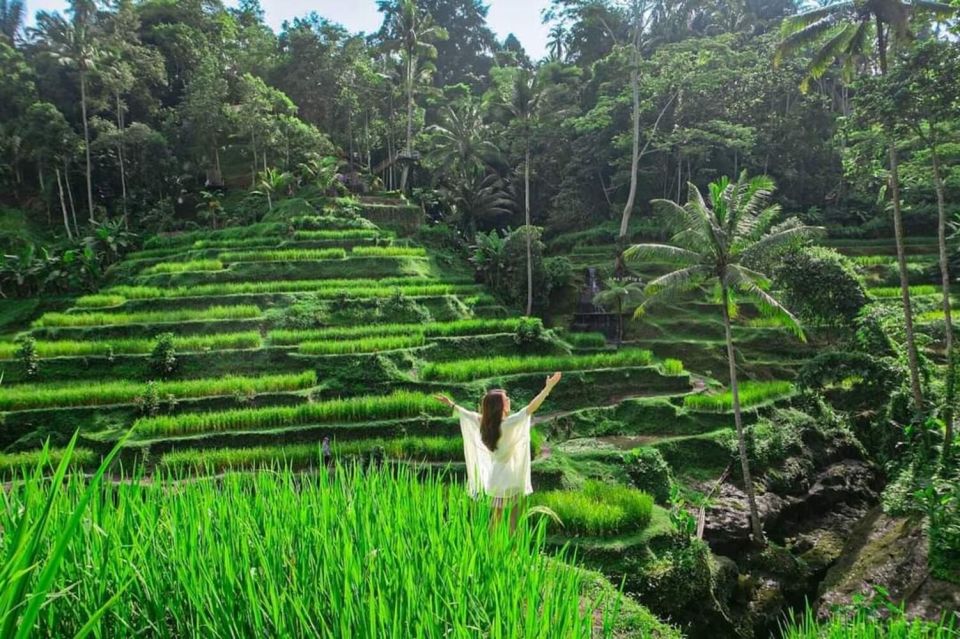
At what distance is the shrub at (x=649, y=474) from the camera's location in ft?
34.7

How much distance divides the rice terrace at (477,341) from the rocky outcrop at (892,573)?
7 centimetres

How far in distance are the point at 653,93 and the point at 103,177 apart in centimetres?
2773

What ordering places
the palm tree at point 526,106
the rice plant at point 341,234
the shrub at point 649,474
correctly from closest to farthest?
the shrub at point 649,474, the palm tree at point 526,106, the rice plant at point 341,234

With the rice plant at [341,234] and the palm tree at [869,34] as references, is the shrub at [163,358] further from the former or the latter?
the palm tree at [869,34]

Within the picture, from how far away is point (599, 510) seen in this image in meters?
8.70

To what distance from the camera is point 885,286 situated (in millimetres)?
21125

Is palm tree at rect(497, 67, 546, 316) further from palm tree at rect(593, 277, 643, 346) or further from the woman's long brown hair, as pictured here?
the woman's long brown hair

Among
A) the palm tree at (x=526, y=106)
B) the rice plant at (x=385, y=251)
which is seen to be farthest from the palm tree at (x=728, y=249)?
the rice plant at (x=385, y=251)

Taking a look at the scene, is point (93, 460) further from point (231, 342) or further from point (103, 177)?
point (103, 177)

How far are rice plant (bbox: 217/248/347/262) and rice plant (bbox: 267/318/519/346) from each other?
462 cm

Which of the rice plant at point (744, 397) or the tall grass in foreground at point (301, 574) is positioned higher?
the tall grass in foreground at point (301, 574)

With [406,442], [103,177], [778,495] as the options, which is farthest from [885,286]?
[103,177]

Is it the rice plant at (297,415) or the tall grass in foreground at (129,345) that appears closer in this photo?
the rice plant at (297,415)

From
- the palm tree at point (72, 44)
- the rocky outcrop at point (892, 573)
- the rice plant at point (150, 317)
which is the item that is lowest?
the rocky outcrop at point (892, 573)
